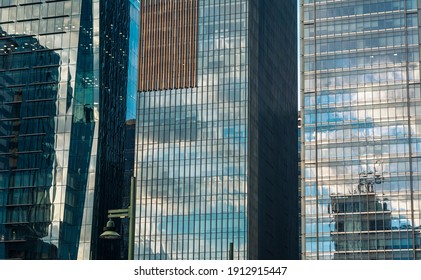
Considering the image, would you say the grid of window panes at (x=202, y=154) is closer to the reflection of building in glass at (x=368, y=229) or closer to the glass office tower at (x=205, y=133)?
the glass office tower at (x=205, y=133)

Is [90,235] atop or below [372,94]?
below

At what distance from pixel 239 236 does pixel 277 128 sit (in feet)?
123

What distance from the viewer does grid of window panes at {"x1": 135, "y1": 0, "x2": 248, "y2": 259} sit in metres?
155

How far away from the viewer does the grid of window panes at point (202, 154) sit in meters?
155

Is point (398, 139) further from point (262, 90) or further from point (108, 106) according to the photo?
point (108, 106)

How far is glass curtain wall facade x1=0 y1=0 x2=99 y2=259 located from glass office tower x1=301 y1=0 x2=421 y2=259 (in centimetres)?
3817

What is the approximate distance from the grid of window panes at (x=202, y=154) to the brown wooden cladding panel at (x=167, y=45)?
1.59 m

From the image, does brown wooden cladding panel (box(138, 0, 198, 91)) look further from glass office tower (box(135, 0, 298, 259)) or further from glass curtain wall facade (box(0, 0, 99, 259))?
glass curtain wall facade (box(0, 0, 99, 259))

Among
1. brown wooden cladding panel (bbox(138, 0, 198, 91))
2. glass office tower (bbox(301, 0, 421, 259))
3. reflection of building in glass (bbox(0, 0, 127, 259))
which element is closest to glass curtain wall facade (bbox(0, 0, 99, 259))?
reflection of building in glass (bbox(0, 0, 127, 259))

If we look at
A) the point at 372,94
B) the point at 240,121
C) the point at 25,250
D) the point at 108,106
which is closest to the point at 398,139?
the point at 372,94

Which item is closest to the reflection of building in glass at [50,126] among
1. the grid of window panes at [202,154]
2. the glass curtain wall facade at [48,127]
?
the glass curtain wall facade at [48,127]

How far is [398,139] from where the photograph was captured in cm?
14912
